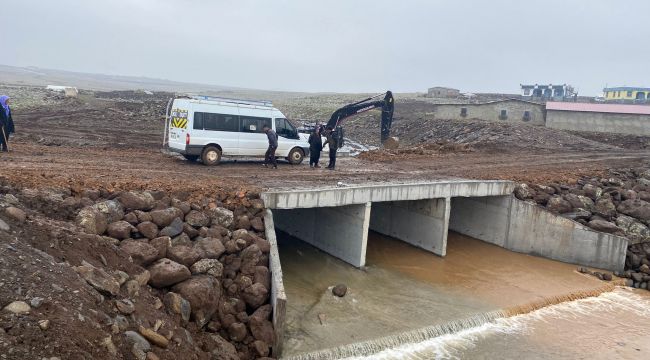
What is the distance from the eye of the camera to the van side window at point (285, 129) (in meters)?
18.3

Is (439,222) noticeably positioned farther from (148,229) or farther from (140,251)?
(140,251)

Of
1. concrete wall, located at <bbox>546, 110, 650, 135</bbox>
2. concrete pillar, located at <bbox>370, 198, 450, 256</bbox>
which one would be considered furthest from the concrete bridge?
concrete wall, located at <bbox>546, 110, 650, 135</bbox>

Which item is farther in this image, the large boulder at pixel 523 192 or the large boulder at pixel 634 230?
the large boulder at pixel 523 192

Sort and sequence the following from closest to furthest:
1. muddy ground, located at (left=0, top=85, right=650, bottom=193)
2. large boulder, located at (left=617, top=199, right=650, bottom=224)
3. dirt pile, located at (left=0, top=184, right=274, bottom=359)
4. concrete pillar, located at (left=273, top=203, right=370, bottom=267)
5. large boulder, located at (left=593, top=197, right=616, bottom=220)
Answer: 1. dirt pile, located at (left=0, top=184, right=274, bottom=359)
2. muddy ground, located at (left=0, top=85, right=650, bottom=193)
3. concrete pillar, located at (left=273, top=203, right=370, bottom=267)
4. large boulder, located at (left=617, top=199, right=650, bottom=224)
5. large boulder, located at (left=593, top=197, right=616, bottom=220)

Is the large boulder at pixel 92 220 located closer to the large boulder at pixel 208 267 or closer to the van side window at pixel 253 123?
the large boulder at pixel 208 267

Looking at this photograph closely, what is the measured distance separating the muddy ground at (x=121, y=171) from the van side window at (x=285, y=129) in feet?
4.15

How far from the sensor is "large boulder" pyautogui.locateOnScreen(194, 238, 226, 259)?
10.2 m

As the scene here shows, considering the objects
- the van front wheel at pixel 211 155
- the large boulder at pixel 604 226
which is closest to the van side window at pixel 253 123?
the van front wheel at pixel 211 155

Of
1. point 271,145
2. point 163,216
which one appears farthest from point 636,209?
point 163,216

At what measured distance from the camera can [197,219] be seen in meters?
11.1

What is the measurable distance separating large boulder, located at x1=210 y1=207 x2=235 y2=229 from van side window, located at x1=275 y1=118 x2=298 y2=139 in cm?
706

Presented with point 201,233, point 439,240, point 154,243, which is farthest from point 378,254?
point 154,243

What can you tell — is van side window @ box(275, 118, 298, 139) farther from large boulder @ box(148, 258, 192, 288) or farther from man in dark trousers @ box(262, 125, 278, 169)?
large boulder @ box(148, 258, 192, 288)

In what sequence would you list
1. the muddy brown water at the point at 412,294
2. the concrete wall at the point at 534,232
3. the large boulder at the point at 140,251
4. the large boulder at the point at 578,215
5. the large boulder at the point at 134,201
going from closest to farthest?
the large boulder at the point at 140,251, the large boulder at the point at 134,201, the muddy brown water at the point at 412,294, the concrete wall at the point at 534,232, the large boulder at the point at 578,215
